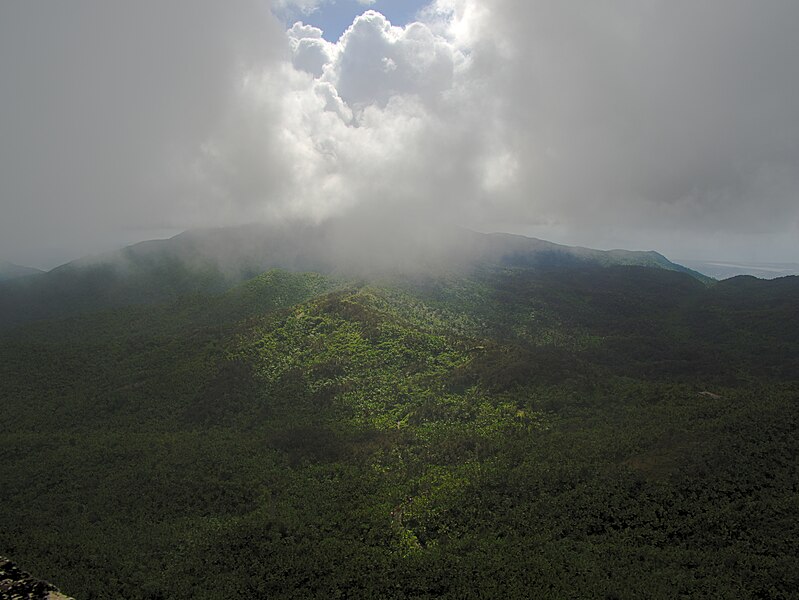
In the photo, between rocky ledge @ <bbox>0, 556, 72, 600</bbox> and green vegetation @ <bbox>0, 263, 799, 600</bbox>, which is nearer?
rocky ledge @ <bbox>0, 556, 72, 600</bbox>

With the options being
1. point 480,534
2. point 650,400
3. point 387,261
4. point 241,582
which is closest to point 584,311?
point 387,261

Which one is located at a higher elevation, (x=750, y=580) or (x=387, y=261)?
(x=387, y=261)

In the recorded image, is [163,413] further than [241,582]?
Yes

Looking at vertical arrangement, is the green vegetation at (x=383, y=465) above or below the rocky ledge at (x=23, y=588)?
below

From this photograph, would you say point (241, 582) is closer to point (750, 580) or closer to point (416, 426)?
point (416, 426)

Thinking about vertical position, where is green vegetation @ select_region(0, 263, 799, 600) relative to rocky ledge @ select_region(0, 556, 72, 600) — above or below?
below

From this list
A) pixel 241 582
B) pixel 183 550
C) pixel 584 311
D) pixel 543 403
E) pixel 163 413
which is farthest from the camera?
pixel 584 311

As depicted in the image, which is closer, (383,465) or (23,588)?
(23,588)

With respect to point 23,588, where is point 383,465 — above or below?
below
